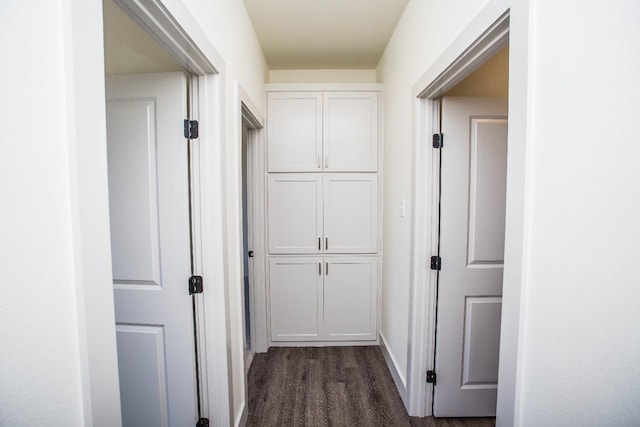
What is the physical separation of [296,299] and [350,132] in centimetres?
170

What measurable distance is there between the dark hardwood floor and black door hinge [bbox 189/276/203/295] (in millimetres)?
1058

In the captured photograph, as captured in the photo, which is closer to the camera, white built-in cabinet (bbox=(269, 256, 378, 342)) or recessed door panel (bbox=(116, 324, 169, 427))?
recessed door panel (bbox=(116, 324, 169, 427))

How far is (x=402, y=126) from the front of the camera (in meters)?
1.91

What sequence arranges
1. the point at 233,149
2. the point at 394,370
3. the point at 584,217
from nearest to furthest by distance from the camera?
the point at 584,217
the point at 233,149
the point at 394,370

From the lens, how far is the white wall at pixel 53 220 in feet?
1.40

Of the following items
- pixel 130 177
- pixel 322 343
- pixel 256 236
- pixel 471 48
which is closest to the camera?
pixel 471 48

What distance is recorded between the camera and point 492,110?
159 centimetres

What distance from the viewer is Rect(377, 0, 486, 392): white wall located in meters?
1.34

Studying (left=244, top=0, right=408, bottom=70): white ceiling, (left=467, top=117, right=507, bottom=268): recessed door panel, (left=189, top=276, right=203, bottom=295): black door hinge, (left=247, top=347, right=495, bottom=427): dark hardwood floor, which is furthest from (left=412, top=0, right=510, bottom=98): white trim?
(left=247, top=347, right=495, bottom=427): dark hardwood floor

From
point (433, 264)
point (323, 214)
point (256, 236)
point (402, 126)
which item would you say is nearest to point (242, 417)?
point (256, 236)

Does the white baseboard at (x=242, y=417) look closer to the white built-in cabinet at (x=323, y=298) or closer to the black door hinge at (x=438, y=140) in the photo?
the white built-in cabinet at (x=323, y=298)

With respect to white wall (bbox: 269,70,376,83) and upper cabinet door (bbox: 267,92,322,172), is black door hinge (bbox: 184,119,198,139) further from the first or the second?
white wall (bbox: 269,70,376,83)

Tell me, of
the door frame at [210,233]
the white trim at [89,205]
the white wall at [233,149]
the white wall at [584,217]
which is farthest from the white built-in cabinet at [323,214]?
the white trim at [89,205]

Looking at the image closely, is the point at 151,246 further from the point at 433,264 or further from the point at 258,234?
the point at 433,264
